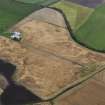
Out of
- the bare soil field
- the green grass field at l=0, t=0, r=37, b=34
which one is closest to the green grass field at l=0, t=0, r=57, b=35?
the green grass field at l=0, t=0, r=37, b=34

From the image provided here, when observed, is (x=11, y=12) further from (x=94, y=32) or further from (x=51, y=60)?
(x=51, y=60)

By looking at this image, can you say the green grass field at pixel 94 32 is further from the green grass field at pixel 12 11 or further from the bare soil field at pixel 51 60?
the green grass field at pixel 12 11

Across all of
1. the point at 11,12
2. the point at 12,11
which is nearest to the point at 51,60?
the point at 11,12

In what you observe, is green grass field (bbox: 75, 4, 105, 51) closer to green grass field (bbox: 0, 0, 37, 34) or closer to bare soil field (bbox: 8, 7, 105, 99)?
bare soil field (bbox: 8, 7, 105, 99)

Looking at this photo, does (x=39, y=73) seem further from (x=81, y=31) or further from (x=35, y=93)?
(x=81, y=31)

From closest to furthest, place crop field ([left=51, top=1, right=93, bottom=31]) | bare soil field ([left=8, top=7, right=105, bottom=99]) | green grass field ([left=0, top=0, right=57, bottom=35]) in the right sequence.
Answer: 1. bare soil field ([left=8, top=7, right=105, bottom=99])
2. crop field ([left=51, top=1, right=93, bottom=31])
3. green grass field ([left=0, top=0, right=57, bottom=35])

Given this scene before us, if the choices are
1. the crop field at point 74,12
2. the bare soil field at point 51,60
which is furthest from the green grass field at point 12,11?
the crop field at point 74,12
